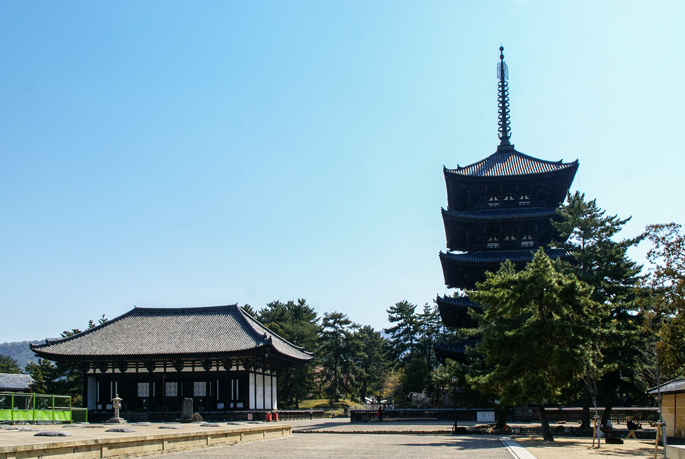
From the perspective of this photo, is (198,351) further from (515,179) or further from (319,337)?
(319,337)

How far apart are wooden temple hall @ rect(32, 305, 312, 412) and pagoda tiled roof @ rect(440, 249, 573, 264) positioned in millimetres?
13772

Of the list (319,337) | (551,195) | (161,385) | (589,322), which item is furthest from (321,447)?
(319,337)

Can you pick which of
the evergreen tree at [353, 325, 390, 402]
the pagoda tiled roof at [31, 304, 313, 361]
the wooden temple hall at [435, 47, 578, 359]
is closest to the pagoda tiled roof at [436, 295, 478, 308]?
the wooden temple hall at [435, 47, 578, 359]

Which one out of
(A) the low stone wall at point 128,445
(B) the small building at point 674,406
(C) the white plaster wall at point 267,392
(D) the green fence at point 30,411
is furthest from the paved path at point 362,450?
(C) the white plaster wall at point 267,392

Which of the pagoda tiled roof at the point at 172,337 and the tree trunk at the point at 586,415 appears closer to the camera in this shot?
the tree trunk at the point at 586,415

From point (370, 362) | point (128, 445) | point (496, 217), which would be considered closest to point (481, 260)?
point (496, 217)

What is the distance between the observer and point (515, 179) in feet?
129

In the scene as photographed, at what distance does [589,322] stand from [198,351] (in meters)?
26.3

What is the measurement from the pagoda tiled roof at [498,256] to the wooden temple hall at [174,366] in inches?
542

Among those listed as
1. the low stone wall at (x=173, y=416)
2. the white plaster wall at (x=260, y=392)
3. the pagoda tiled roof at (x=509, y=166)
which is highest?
the pagoda tiled roof at (x=509, y=166)

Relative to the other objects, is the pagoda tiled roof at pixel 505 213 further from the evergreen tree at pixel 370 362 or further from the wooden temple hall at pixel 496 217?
the evergreen tree at pixel 370 362

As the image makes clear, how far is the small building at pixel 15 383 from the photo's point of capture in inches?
2061

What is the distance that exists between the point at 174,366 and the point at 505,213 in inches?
1021

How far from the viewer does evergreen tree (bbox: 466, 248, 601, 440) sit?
21.2 m
